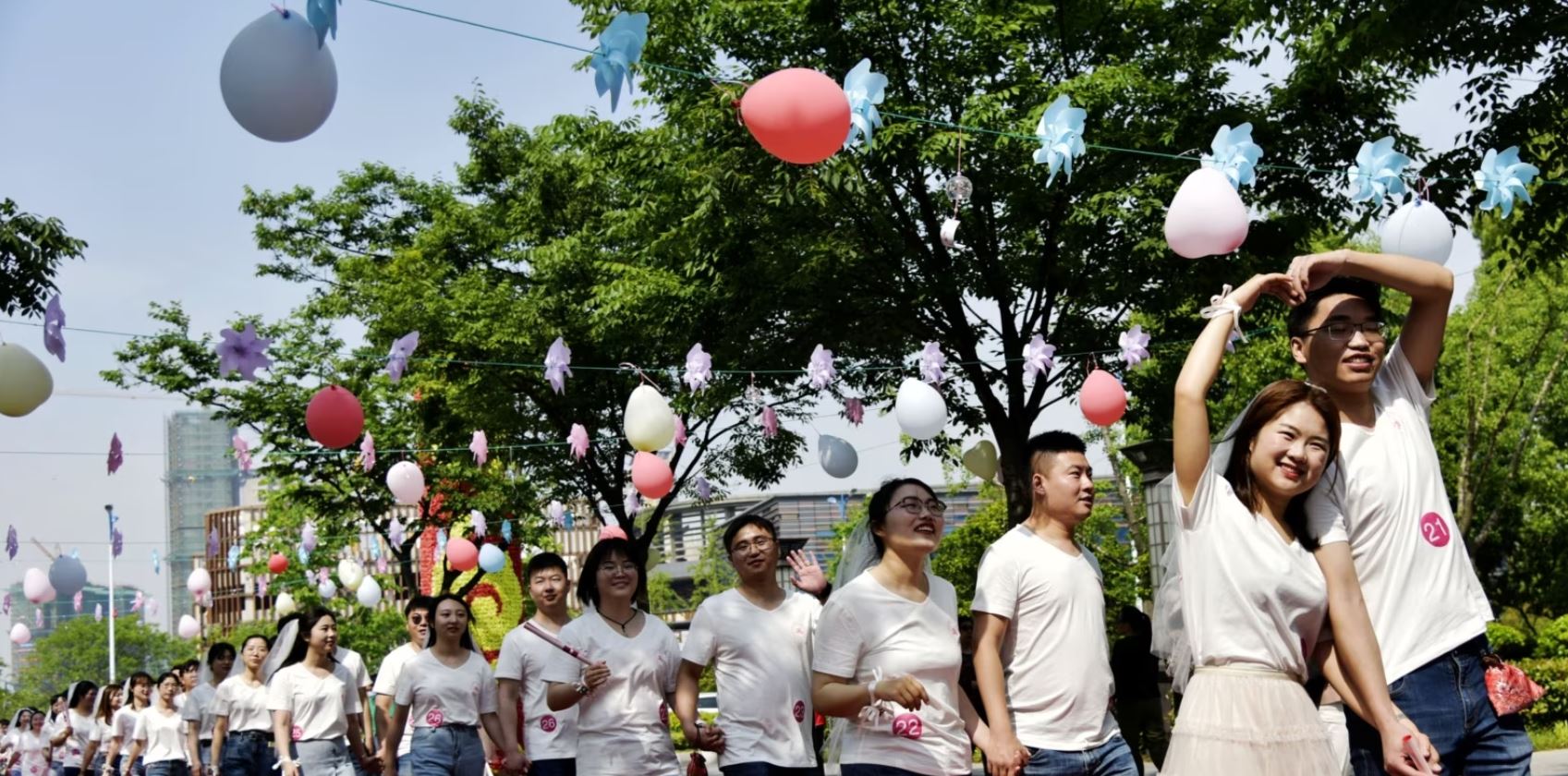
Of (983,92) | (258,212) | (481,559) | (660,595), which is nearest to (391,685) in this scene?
(983,92)

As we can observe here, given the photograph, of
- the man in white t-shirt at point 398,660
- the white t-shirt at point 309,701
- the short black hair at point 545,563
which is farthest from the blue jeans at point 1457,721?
the white t-shirt at point 309,701

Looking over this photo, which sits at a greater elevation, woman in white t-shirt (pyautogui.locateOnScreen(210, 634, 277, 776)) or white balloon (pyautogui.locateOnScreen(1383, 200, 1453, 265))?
white balloon (pyautogui.locateOnScreen(1383, 200, 1453, 265))

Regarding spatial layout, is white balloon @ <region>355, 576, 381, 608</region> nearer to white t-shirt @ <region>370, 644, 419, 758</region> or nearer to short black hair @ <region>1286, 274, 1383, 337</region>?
white t-shirt @ <region>370, 644, 419, 758</region>

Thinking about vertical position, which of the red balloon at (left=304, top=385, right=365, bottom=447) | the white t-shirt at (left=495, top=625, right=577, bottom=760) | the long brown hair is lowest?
the white t-shirt at (left=495, top=625, right=577, bottom=760)

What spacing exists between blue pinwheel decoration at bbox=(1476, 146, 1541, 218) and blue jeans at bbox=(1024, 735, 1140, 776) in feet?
20.6

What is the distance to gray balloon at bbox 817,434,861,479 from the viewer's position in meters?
16.2

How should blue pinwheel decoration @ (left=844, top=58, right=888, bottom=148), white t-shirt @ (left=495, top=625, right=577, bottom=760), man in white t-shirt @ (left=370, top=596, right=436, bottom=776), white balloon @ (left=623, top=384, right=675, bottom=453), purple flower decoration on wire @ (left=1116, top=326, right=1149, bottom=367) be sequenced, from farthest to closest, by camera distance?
1. white balloon @ (left=623, top=384, right=675, bottom=453)
2. purple flower decoration on wire @ (left=1116, top=326, right=1149, bottom=367)
3. man in white t-shirt @ (left=370, top=596, right=436, bottom=776)
4. blue pinwheel decoration @ (left=844, top=58, right=888, bottom=148)
5. white t-shirt @ (left=495, top=625, right=577, bottom=760)

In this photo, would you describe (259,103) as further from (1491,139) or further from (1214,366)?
(1491,139)

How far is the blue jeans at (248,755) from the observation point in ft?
38.7

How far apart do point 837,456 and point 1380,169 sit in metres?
6.77

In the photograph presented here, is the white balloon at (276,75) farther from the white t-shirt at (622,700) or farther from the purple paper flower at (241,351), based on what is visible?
the purple paper flower at (241,351)

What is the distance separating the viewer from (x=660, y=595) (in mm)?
59500

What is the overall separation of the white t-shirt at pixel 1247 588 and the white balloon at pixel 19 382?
823 centimetres

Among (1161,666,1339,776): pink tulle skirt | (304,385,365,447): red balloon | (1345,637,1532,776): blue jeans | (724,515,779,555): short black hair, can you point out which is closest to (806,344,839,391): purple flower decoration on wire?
(304,385,365,447): red balloon
